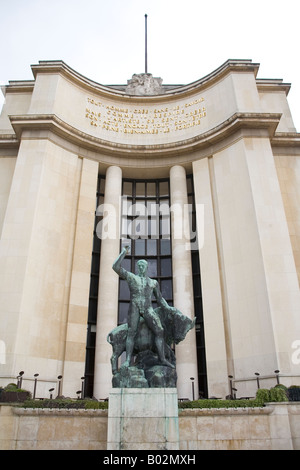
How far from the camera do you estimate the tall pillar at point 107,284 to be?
21653 millimetres

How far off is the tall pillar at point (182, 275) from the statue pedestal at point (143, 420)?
1240 centimetres

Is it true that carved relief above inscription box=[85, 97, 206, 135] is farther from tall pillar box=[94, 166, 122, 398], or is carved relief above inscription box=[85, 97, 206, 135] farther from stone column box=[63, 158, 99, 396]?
stone column box=[63, 158, 99, 396]

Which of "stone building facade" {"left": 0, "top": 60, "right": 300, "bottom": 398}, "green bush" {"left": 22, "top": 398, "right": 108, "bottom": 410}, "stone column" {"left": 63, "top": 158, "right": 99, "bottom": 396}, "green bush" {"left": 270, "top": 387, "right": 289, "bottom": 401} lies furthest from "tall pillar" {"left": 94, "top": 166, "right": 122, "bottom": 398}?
"green bush" {"left": 270, "top": 387, "right": 289, "bottom": 401}

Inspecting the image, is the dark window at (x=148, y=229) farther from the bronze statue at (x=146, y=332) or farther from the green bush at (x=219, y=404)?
the bronze statue at (x=146, y=332)

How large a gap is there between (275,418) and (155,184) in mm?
21684

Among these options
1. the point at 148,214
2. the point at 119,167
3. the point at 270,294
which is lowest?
the point at 270,294

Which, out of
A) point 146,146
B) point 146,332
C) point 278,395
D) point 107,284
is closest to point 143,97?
point 146,146

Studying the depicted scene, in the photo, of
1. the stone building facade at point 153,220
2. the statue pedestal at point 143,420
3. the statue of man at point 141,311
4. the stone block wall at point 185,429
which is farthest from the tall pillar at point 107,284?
the statue pedestal at point 143,420

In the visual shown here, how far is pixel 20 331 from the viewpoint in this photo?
64.5 ft

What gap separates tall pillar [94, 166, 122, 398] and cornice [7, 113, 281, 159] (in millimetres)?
1955

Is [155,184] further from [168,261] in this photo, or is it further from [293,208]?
[293,208]
